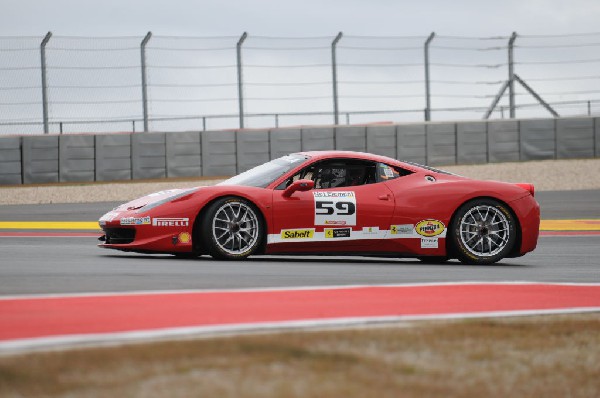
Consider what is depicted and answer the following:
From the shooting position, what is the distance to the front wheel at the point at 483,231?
11422 millimetres

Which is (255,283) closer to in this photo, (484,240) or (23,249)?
(484,240)

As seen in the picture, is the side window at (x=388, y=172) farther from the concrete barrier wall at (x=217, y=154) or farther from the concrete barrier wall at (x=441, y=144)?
the concrete barrier wall at (x=441, y=144)

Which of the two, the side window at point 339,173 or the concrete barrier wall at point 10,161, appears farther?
the concrete barrier wall at point 10,161

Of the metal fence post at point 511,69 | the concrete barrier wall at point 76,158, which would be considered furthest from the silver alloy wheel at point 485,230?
the metal fence post at point 511,69

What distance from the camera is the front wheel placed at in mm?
11422

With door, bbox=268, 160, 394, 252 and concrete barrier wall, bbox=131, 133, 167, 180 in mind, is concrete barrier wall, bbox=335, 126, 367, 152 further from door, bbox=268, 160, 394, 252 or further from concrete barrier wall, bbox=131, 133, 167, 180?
door, bbox=268, 160, 394, 252

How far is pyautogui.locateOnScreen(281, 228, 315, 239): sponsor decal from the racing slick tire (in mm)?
215

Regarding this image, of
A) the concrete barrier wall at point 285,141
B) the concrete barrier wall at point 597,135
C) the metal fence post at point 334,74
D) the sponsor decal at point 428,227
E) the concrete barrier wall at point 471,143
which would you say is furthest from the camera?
the concrete barrier wall at point 597,135

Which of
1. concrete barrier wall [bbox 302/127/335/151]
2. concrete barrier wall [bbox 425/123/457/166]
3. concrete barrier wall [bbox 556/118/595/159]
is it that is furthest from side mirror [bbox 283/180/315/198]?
concrete barrier wall [bbox 556/118/595/159]

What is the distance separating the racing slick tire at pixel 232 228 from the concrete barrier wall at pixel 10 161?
572 inches

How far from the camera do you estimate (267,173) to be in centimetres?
1144

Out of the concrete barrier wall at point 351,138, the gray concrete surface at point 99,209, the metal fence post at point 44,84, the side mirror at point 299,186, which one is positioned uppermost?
the metal fence post at point 44,84

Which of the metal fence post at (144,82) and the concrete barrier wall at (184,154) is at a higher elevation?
the metal fence post at (144,82)

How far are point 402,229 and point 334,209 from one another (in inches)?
29.0
